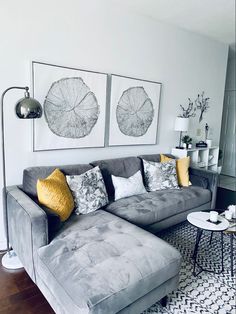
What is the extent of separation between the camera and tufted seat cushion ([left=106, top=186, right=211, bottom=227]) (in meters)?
2.51

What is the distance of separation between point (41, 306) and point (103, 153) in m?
1.86

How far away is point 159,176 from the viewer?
3.27m

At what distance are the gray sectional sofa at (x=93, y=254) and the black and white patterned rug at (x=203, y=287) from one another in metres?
0.18

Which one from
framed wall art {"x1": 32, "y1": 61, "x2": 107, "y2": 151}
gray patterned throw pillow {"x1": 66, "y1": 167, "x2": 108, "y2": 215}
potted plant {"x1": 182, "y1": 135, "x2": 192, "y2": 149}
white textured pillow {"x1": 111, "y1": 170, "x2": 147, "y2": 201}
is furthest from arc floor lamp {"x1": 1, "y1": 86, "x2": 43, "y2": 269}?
potted plant {"x1": 182, "y1": 135, "x2": 192, "y2": 149}

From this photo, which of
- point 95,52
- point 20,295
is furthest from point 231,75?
point 20,295

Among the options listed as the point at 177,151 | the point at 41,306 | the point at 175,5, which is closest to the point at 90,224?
the point at 41,306

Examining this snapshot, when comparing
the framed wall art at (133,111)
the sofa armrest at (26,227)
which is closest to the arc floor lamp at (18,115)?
the sofa armrest at (26,227)

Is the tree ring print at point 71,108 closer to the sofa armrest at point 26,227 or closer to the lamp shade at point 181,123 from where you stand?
the sofa armrest at point 26,227

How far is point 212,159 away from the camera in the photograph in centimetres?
467

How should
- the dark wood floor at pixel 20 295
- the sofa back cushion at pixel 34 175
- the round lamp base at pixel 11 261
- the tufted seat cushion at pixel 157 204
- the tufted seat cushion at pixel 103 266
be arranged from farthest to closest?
1. the tufted seat cushion at pixel 157 204
2. the sofa back cushion at pixel 34 175
3. the round lamp base at pixel 11 261
4. the dark wood floor at pixel 20 295
5. the tufted seat cushion at pixel 103 266

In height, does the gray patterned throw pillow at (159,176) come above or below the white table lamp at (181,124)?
below

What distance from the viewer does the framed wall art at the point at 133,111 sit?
325cm

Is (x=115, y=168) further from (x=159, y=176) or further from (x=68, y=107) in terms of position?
(x=68, y=107)

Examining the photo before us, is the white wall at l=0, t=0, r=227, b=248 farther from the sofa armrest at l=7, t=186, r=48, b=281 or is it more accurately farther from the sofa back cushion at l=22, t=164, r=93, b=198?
the sofa armrest at l=7, t=186, r=48, b=281
